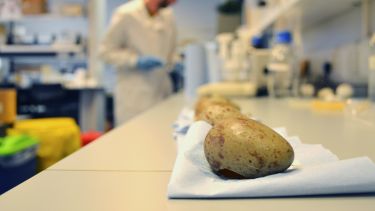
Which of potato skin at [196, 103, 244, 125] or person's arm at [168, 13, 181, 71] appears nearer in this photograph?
potato skin at [196, 103, 244, 125]

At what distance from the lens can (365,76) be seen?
5.60 ft

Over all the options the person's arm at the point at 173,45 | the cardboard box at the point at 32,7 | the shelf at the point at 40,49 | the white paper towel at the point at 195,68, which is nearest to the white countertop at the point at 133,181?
the white paper towel at the point at 195,68

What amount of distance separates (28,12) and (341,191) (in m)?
4.49

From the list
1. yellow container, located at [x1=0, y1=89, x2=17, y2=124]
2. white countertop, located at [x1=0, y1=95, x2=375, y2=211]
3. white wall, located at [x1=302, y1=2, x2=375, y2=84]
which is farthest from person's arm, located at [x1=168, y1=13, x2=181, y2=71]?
white countertop, located at [x1=0, y1=95, x2=375, y2=211]

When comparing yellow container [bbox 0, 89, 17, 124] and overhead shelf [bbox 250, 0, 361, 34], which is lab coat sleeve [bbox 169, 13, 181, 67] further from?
yellow container [bbox 0, 89, 17, 124]

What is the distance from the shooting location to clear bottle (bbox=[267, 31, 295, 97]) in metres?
1.93

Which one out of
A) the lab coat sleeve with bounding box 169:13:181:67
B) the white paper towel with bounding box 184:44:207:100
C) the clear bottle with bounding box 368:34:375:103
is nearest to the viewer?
the clear bottle with bounding box 368:34:375:103

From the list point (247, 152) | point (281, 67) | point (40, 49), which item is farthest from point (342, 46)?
point (40, 49)

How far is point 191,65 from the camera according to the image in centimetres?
240

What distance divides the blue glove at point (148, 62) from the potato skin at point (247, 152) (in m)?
2.16

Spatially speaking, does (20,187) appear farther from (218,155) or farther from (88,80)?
(88,80)

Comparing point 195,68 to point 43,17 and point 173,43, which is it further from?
point 43,17

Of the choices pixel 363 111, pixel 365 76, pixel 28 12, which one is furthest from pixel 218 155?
pixel 28 12

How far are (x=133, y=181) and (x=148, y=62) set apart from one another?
217 cm
